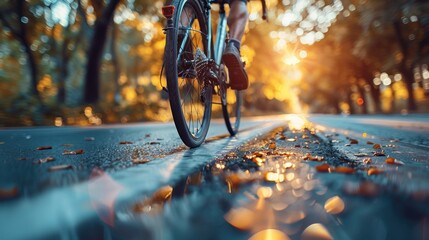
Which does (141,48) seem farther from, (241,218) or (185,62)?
(241,218)

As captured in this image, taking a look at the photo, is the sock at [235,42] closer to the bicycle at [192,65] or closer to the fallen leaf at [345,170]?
the bicycle at [192,65]

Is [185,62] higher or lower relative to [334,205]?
higher

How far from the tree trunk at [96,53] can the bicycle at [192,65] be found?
9734 millimetres

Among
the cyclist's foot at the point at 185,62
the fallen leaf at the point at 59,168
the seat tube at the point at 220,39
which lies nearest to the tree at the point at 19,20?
the seat tube at the point at 220,39

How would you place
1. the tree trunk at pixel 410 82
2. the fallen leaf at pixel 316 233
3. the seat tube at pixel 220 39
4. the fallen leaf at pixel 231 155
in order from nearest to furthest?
the fallen leaf at pixel 316 233 < the fallen leaf at pixel 231 155 < the seat tube at pixel 220 39 < the tree trunk at pixel 410 82

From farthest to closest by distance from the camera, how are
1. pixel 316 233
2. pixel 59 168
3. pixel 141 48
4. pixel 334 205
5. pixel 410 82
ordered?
1. pixel 410 82
2. pixel 141 48
3. pixel 59 168
4. pixel 334 205
5. pixel 316 233

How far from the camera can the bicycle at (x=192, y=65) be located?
280 cm

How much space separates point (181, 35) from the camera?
309 centimetres

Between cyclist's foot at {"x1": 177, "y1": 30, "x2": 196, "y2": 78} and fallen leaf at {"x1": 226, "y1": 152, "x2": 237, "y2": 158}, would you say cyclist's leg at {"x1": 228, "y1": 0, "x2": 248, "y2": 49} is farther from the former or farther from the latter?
fallen leaf at {"x1": 226, "y1": 152, "x2": 237, "y2": 158}

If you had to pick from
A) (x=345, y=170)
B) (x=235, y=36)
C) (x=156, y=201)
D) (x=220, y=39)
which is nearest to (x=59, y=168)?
(x=156, y=201)

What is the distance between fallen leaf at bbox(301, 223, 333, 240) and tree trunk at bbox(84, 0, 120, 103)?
13.3 m

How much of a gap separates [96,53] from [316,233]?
13.9 m

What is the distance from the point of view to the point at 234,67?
4250mm

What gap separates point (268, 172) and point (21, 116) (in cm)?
926
